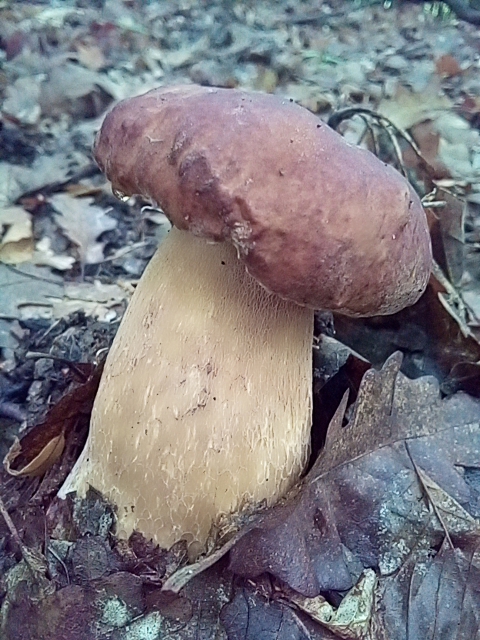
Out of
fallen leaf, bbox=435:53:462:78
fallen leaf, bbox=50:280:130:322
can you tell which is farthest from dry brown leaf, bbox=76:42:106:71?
fallen leaf, bbox=50:280:130:322

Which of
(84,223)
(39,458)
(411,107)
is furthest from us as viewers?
(411,107)

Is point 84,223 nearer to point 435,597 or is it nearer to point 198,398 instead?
point 198,398

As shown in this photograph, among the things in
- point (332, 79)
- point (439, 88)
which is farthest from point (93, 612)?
point (332, 79)

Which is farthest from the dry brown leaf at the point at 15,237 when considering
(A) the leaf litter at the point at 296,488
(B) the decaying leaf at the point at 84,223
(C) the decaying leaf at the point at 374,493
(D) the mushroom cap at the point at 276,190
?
(C) the decaying leaf at the point at 374,493

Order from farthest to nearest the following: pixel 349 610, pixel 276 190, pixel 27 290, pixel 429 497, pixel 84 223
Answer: pixel 84 223 < pixel 27 290 < pixel 429 497 < pixel 349 610 < pixel 276 190

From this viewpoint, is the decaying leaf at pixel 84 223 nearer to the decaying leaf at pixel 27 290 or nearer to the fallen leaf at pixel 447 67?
the decaying leaf at pixel 27 290

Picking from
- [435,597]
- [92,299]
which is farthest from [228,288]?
[92,299]

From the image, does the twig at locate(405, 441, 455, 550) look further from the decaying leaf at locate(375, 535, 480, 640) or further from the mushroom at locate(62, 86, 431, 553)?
the mushroom at locate(62, 86, 431, 553)
